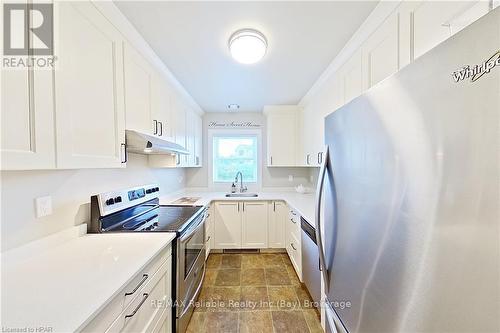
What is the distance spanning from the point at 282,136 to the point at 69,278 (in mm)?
3283

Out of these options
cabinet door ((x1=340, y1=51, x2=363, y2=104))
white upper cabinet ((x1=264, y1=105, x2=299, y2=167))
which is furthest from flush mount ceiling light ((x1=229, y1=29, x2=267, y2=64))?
white upper cabinet ((x1=264, y1=105, x2=299, y2=167))

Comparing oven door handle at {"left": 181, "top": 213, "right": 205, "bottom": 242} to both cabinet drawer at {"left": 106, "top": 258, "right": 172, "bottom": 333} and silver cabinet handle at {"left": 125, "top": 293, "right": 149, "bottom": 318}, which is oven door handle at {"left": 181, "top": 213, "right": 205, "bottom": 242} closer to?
cabinet drawer at {"left": 106, "top": 258, "right": 172, "bottom": 333}

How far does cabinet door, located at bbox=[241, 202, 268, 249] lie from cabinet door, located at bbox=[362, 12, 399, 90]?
7.67 ft

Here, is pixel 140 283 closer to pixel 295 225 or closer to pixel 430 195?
pixel 430 195

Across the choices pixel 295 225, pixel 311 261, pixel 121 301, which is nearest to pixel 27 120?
pixel 121 301

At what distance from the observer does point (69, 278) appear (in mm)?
897

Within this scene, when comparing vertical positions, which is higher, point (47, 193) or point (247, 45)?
point (247, 45)

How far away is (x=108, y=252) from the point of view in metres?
1.17

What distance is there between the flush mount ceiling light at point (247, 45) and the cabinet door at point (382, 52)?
76 cm

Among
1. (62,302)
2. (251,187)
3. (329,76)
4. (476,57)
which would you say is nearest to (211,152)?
(251,187)

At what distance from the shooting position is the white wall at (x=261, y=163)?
13.3 feet

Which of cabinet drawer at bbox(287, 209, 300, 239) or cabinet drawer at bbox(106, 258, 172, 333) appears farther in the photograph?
cabinet drawer at bbox(287, 209, 300, 239)

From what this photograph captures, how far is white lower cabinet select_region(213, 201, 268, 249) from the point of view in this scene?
134 inches

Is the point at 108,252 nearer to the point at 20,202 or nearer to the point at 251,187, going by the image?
the point at 20,202
